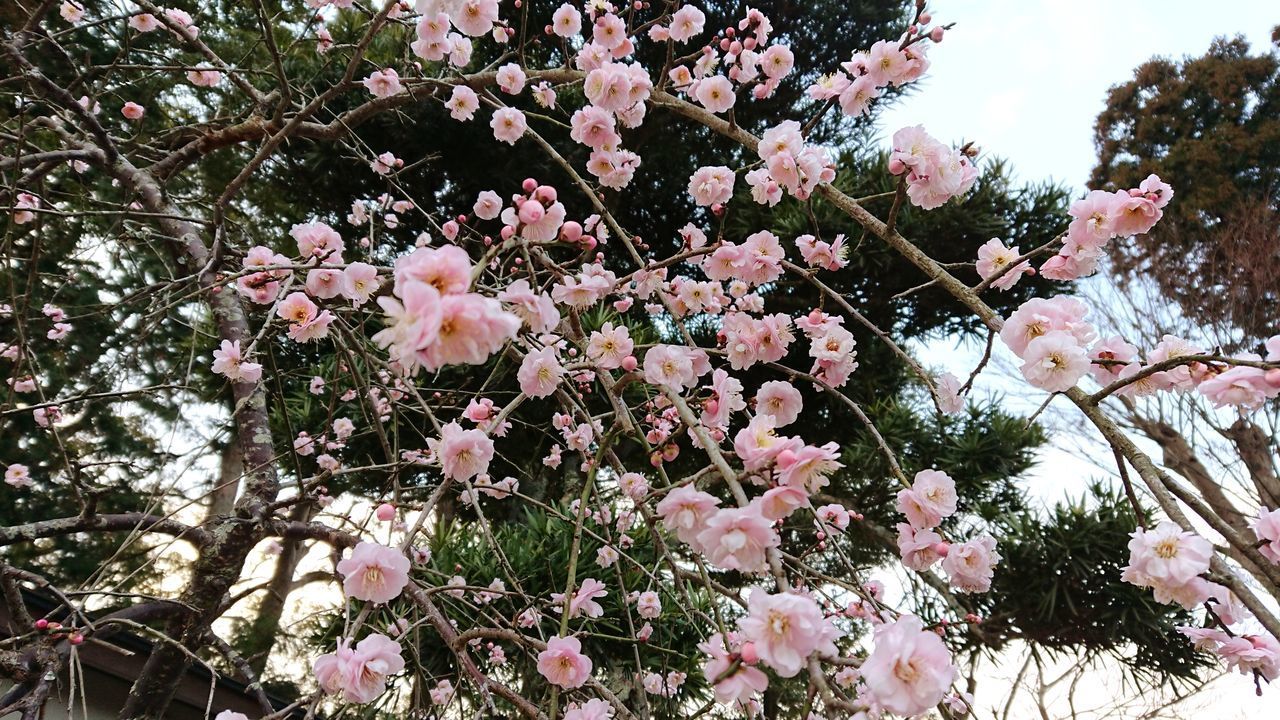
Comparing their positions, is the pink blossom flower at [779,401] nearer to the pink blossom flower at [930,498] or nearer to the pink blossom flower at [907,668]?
the pink blossom flower at [930,498]

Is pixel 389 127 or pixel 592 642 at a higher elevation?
pixel 389 127

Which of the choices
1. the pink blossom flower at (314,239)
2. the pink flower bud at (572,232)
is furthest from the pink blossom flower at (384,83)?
the pink flower bud at (572,232)

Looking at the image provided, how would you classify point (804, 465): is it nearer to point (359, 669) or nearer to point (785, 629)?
point (785, 629)

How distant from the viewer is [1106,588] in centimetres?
329

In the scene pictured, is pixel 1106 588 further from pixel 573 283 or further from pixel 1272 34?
pixel 1272 34

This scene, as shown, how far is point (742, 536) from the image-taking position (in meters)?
0.62

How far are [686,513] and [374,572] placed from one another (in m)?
0.47

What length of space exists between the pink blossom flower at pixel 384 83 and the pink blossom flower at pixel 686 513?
1747 mm

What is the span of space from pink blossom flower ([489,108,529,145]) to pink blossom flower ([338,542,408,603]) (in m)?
1.17

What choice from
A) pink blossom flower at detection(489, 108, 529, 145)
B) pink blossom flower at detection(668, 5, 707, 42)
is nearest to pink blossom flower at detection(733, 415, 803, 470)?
pink blossom flower at detection(489, 108, 529, 145)

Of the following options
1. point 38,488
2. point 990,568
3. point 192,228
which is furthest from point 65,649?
point 38,488

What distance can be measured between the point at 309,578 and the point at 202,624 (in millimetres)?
4665

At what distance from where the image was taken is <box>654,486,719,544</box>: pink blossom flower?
0.70 m

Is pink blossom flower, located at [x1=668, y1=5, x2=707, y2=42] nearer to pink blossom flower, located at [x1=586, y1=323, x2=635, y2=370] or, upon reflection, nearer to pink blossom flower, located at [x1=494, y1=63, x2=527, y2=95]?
pink blossom flower, located at [x1=494, y1=63, x2=527, y2=95]
